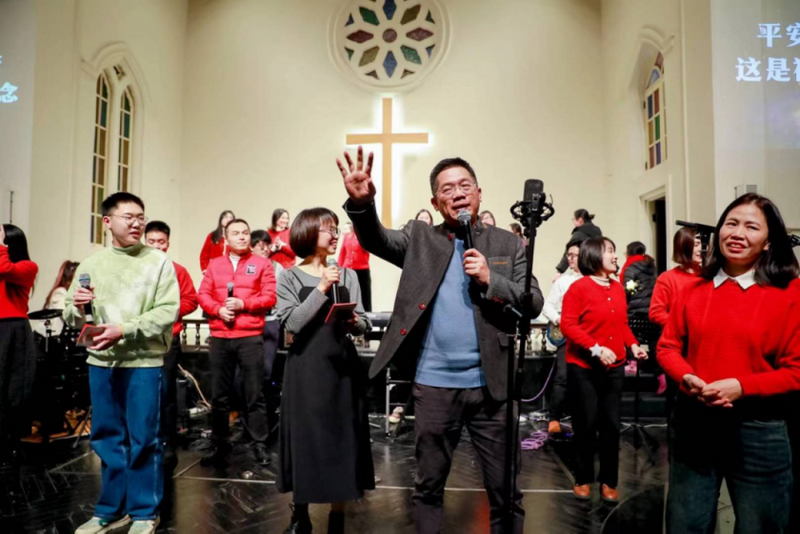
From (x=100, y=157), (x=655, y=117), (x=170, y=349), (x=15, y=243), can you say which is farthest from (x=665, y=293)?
(x=100, y=157)

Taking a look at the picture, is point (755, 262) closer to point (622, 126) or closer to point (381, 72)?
point (622, 126)

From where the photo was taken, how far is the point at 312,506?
3.59 m

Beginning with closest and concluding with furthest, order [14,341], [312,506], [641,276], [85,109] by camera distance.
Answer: [312,506] → [14,341] → [641,276] → [85,109]

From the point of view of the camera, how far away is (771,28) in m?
5.91

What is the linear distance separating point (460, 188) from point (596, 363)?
2.04 m

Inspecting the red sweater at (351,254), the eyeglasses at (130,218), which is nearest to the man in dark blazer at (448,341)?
the eyeglasses at (130,218)

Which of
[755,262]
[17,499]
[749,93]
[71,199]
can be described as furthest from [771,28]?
[71,199]

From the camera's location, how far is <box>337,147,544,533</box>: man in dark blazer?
2113 mm

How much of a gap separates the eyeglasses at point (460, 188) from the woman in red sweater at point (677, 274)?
7.40ft

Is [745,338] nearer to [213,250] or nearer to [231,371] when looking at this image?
[231,371]

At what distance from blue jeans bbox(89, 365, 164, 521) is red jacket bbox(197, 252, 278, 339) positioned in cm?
134

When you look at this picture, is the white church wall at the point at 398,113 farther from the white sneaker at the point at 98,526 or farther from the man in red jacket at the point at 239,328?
the white sneaker at the point at 98,526

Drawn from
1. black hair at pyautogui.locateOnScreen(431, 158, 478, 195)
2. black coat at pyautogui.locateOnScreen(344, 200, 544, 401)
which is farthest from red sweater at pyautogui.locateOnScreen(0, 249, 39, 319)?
black hair at pyautogui.locateOnScreen(431, 158, 478, 195)

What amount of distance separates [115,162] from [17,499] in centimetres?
649
